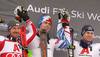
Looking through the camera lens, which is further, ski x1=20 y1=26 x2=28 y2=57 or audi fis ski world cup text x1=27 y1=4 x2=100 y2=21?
audi fis ski world cup text x1=27 y1=4 x2=100 y2=21

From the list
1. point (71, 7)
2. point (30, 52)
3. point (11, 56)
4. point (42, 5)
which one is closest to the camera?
point (11, 56)

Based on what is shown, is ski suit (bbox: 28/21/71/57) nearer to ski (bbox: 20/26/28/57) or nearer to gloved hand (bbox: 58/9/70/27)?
gloved hand (bbox: 58/9/70/27)

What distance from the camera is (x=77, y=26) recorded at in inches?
211

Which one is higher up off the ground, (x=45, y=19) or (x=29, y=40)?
(x=45, y=19)

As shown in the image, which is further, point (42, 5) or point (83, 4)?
point (83, 4)

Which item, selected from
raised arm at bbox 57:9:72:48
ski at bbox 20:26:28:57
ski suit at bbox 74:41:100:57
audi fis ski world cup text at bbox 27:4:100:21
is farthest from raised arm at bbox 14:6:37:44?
ski suit at bbox 74:41:100:57

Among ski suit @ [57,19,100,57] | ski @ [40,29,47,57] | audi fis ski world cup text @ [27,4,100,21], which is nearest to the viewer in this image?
ski @ [40,29,47,57]

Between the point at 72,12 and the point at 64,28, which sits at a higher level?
the point at 72,12

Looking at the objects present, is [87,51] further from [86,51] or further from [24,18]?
[24,18]

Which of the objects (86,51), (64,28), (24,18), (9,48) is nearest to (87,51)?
(86,51)

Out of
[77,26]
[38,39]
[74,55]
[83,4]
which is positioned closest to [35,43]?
[38,39]

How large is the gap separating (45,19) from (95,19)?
6.08 ft

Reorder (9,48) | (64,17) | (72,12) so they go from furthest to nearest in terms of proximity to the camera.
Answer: (72,12)
(64,17)
(9,48)

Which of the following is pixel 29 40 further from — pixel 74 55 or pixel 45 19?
pixel 74 55
